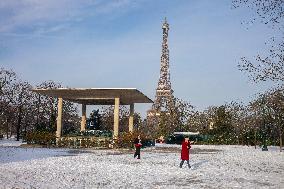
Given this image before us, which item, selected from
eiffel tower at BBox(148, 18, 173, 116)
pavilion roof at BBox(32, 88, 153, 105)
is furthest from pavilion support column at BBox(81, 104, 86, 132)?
eiffel tower at BBox(148, 18, 173, 116)

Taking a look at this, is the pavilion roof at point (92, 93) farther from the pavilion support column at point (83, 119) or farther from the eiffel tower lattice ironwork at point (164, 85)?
the eiffel tower lattice ironwork at point (164, 85)

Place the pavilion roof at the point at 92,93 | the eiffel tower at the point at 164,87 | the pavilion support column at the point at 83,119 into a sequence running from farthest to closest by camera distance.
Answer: the eiffel tower at the point at 164,87 < the pavilion support column at the point at 83,119 < the pavilion roof at the point at 92,93

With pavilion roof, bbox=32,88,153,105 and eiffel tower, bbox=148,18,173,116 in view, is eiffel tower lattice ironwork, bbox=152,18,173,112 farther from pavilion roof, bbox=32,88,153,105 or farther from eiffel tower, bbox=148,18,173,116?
pavilion roof, bbox=32,88,153,105

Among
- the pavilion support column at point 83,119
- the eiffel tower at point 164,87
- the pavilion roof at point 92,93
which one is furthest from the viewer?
the eiffel tower at point 164,87

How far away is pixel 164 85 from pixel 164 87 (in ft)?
1.46

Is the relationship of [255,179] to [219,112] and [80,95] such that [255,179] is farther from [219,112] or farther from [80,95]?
[219,112]

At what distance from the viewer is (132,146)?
104ft

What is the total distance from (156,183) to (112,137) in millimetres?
21880

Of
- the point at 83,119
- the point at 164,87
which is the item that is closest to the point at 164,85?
the point at 164,87

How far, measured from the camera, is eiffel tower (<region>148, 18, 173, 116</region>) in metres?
72.8

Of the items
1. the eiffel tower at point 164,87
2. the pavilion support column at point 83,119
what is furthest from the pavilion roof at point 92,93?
the eiffel tower at point 164,87

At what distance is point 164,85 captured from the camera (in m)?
75.0

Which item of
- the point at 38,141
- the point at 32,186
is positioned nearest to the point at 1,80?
the point at 38,141

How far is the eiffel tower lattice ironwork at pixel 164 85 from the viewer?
240ft
